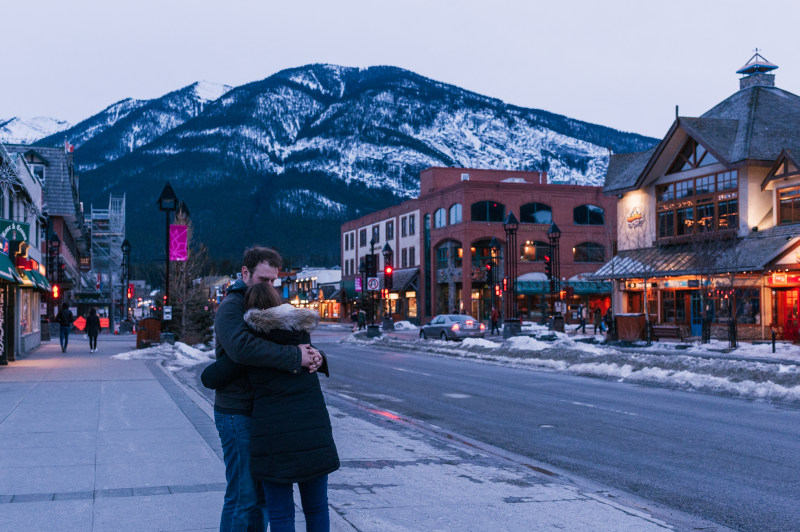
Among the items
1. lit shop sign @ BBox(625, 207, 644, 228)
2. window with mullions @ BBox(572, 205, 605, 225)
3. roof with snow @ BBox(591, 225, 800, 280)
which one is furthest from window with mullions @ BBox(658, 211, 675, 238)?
window with mullions @ BBox(572, 205, 605, 225)

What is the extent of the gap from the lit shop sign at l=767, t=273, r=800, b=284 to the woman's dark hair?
3454 centimetres

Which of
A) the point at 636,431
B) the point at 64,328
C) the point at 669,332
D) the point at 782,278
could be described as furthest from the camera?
the point at 782,278

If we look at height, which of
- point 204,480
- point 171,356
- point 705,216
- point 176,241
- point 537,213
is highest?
point 537,213

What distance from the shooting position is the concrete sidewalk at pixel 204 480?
22.2ft

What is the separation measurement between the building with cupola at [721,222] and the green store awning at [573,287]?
782 inches

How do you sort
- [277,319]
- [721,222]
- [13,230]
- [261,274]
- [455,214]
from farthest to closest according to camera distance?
[455,214] → [721,222] → [13,230] → [261,274] → [277,319]

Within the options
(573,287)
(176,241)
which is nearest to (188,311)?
(176,241)

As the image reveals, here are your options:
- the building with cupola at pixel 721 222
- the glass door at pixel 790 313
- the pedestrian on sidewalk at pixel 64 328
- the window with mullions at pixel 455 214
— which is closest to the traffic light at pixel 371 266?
the building with cupola at pixel 721 222

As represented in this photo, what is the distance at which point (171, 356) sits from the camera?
2912 centimetres

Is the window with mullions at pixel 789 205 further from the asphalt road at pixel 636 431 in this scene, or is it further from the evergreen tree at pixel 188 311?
the evergreen tree at pixel 188 311

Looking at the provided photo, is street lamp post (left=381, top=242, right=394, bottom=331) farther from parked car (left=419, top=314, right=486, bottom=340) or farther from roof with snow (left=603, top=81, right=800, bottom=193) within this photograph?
roof with snow (left=603, top=81, right=800, bottom=193)

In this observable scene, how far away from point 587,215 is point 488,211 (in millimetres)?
9389

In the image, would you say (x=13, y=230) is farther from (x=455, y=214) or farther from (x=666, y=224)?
(x=455, y=214)

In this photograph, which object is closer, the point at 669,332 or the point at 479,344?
the point at 479,344
